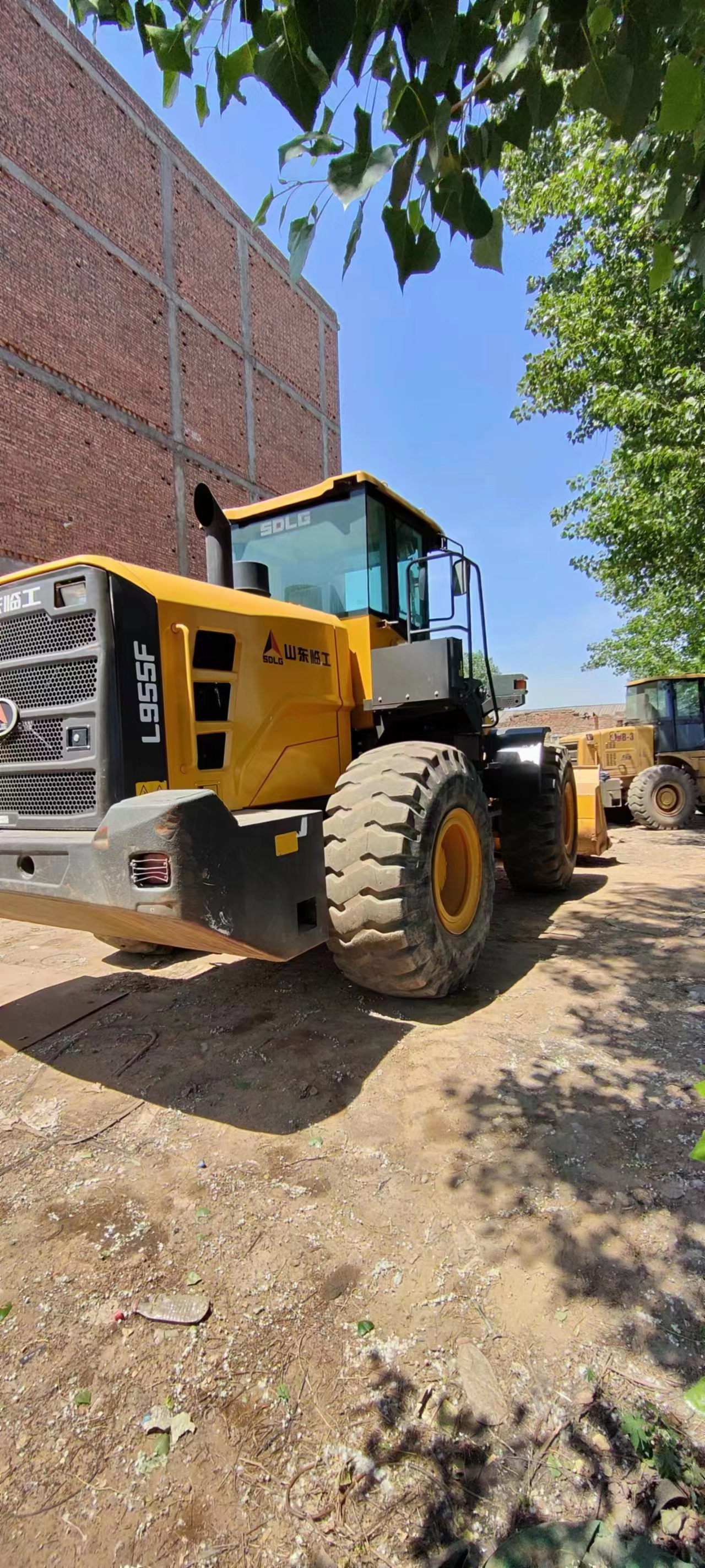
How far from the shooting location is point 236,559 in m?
4.96

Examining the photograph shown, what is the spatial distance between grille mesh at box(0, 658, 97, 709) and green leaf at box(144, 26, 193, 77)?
1752 millimetres

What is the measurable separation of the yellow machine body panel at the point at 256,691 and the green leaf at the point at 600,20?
2143 mm

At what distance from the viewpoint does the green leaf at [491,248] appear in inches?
62.6

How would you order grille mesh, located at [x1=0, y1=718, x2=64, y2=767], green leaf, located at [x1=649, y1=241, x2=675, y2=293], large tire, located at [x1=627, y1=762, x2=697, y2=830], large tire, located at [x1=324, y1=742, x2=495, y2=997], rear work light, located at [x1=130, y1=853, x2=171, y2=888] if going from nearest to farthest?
→ green leaf, located at [x1=649, y1=241, x2=675, y2=293]
rear work light, located at [x1=130, y1=853, x2=171, y2=888]
grille mesh, located at [x1=0, y1=718, x2=64, y2=767]
large tire, located at [x1=324, y1=742, x2=495, y2=997]
large tire, located at [x1=627, y1=762, x2=697, y2=830]

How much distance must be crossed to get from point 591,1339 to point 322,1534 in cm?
76

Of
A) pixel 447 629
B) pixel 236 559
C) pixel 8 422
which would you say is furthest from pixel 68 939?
pixel 8 422

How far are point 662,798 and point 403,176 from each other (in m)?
11.7

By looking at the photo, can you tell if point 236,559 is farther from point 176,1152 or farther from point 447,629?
point 176,1152

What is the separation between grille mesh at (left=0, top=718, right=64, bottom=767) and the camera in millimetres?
2967

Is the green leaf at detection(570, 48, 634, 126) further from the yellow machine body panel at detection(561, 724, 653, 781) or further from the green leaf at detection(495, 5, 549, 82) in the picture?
the yellow machine body panel at detection(561, 724, 653, 781)

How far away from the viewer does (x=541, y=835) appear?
6.14 m

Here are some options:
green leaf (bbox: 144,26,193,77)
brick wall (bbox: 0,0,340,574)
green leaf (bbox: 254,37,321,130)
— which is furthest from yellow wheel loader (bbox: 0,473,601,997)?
brick wall (bbox: 0,0,340,574)

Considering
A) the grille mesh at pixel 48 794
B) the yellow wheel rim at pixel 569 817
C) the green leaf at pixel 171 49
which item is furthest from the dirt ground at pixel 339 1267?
the green leaf at pixel 171 49

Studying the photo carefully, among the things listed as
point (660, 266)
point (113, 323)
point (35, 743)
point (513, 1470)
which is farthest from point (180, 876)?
point (113, 323)
